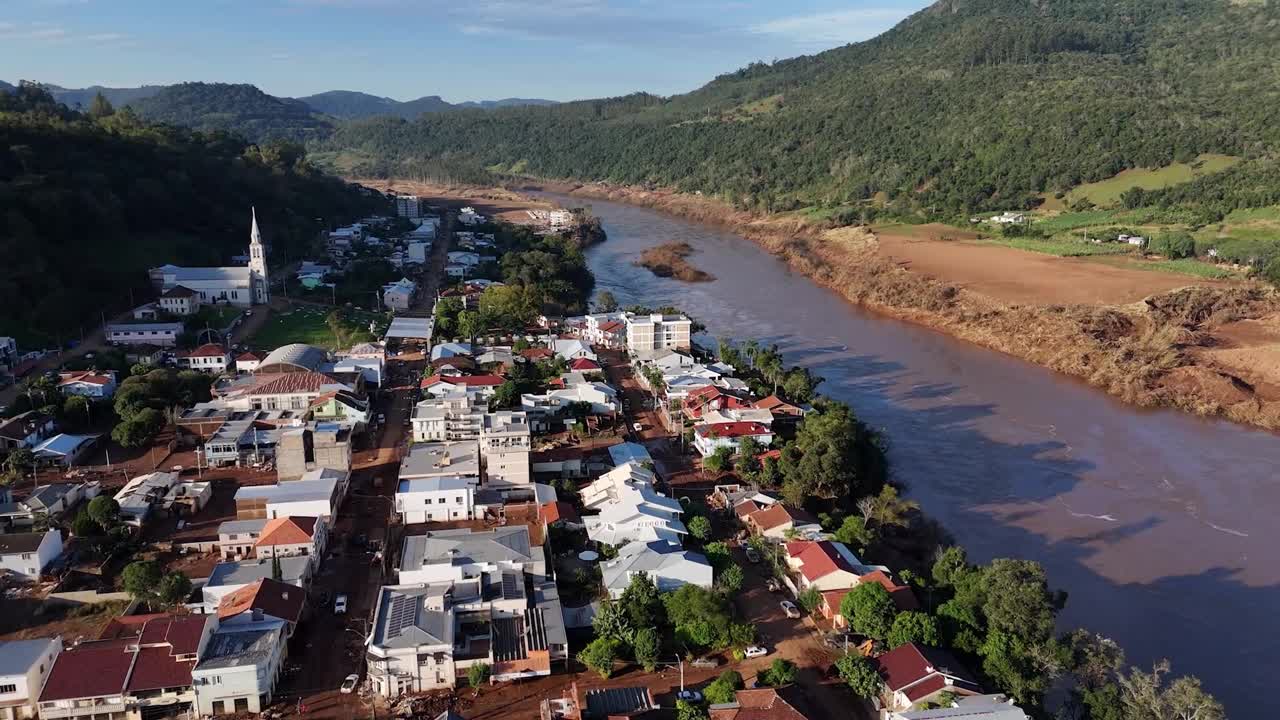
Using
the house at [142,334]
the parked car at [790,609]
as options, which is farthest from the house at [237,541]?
the house at [142,334]

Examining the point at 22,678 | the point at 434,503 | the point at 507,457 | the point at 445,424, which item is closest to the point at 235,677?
the point at 22,678

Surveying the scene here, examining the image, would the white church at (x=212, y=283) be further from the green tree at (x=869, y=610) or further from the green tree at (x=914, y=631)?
the green tree at (x=914, y=631)

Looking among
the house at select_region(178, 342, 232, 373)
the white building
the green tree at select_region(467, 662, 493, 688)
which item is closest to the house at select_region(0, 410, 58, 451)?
the house at select_region(178, 342, 232, 373)

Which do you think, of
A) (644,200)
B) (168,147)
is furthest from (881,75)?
(168,147)

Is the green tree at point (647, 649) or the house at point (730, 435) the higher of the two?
the house at point (730, 435)

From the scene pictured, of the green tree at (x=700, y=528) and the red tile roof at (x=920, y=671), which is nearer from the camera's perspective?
the red tile roof at (x=920, y=671)

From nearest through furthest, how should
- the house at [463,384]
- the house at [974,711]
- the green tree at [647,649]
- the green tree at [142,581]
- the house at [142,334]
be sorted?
1. the house at [974,711]
2. the green tree at [647,649]
3. the green tree at [142,581]
4. the house at [463,384]
5. the house at [142,334]

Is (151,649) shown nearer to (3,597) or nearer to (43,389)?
(3,597)
